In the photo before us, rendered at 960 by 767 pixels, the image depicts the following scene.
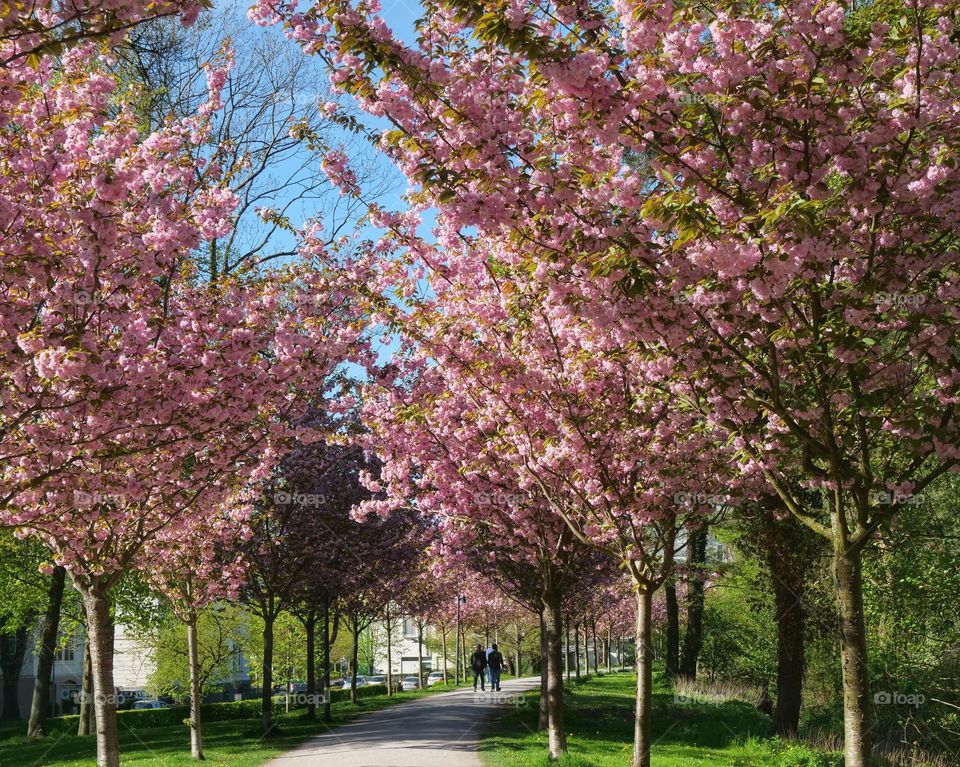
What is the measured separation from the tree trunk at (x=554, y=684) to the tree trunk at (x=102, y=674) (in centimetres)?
679

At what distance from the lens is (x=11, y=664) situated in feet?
134

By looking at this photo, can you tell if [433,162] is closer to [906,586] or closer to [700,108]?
[700,108]

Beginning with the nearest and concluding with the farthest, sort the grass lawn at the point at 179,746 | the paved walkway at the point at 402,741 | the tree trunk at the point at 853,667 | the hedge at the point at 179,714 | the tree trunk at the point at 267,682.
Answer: the tree trunk at the point at 853,667 < the paved walkway at the point at 402,741 < the grass lawn at the point at 179,746 < the tree trunk at the point at 267,682 < the hedge at the point at 179,714

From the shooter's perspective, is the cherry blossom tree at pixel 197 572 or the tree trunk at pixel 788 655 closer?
the cherry blossom tree at pixel 197 572

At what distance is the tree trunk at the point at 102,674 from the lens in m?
10.9

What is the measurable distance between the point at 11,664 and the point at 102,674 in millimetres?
35683

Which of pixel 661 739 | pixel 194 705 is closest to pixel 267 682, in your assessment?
pixel 194 705

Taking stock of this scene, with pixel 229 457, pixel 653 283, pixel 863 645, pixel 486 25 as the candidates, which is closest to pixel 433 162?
pixel 486 25

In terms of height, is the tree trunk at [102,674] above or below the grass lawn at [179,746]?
above

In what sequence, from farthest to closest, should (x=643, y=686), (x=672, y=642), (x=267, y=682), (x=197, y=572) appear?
(x=672, y=642) → (x=267, y=682) → (x=197, y=572) → (x=643, y=686)

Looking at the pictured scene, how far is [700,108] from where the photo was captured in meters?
5.79

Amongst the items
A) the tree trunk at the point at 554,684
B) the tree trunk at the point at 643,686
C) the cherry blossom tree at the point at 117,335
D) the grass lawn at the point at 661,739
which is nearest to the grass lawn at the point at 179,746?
the grass lawn at the point at 661,739

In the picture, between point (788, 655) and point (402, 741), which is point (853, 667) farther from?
point (402, 741)

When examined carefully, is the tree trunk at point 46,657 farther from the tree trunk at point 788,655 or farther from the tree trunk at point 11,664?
the tree trunk at point 788,655
